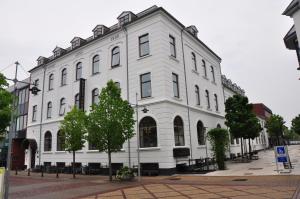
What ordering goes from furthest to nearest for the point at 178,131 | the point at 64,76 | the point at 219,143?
the point at 64,76
the point at 178,131
the point at 219,143

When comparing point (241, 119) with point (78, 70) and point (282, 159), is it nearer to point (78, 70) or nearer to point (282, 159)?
point (282, 159)

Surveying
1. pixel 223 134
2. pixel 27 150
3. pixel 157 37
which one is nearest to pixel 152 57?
pixel 157 37

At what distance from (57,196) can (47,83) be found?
21.5m

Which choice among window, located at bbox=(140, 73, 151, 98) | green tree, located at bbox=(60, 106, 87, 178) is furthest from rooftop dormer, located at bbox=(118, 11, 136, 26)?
green tree, located at bbox=(60, 106, 87, 178)

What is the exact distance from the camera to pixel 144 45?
21641mm

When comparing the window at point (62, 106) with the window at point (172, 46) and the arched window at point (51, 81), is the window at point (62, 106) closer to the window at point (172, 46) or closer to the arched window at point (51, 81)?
the arched window at point (51, 81)

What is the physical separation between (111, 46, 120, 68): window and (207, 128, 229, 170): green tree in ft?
34.9

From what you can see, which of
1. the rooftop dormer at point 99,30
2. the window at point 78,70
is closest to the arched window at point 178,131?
the rooftop dormer at point 99,30

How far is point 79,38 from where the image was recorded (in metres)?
27.9

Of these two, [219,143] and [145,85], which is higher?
[145,85]

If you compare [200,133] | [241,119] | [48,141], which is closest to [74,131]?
[48,141]

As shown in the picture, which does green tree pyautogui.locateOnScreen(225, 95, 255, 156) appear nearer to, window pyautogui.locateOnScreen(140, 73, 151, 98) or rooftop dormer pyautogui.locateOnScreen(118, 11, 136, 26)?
window pyautogui.locateOnScreen(140, 73, 151, 98)

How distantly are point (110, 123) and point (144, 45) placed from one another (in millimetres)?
8111

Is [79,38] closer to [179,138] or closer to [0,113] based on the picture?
[0,113]
